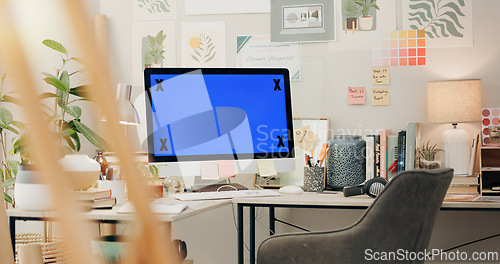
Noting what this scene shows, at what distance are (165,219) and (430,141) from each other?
158 centimetres

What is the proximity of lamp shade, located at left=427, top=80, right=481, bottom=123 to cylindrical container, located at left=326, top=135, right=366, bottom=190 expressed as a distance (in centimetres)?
38

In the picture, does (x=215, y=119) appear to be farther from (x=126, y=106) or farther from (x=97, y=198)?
(x=97, y=198)

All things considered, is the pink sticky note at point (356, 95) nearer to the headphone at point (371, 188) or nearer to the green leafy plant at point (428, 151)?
the green leafy plant at point (428, 151)

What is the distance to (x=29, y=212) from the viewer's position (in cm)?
164

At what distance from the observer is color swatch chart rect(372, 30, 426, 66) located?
2.65 meters

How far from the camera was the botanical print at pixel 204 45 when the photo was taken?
2.83 m

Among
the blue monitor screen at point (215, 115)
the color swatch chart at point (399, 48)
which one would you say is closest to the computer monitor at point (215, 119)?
the blue monitor screen at point (215, 115)

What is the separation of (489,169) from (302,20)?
1166 millimetres

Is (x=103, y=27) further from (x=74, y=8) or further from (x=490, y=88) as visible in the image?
(x=74, y=8)

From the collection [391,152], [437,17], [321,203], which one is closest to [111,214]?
[321,203]

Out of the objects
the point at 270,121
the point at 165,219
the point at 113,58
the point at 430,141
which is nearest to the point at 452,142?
the point at 430,141

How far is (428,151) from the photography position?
2.48 m

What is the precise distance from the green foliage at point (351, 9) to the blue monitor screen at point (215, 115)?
0.61m

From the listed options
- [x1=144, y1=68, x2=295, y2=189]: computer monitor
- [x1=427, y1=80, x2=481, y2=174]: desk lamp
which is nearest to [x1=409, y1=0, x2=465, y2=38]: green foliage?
[x1=427, y1=80, x2=481, y2=174]: desk lamp
